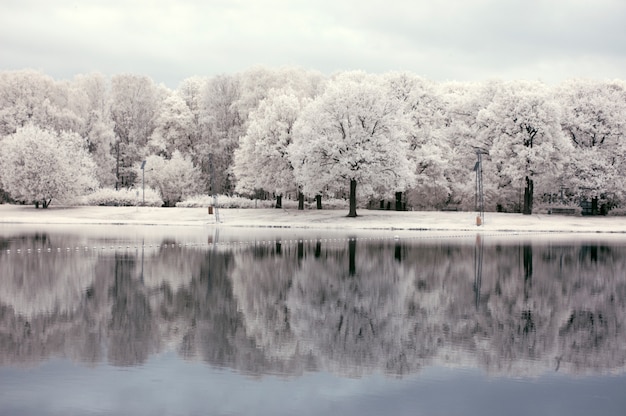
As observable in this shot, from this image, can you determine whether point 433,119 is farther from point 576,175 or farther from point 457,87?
point 457,87

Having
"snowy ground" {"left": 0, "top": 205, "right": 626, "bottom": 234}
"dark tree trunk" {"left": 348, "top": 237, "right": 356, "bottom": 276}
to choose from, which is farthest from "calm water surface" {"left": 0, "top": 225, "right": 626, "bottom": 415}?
"snowy ground" {"left": 0, "top": 205, "right": 626, "bottom": 234}

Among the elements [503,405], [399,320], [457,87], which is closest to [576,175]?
[457,87]

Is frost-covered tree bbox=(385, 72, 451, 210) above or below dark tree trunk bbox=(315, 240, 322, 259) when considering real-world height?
above

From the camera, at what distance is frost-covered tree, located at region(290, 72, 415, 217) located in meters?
62.1

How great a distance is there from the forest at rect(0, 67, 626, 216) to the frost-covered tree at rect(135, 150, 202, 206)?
142mm

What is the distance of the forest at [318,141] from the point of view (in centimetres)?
6444

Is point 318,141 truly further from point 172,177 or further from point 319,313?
point 319,313

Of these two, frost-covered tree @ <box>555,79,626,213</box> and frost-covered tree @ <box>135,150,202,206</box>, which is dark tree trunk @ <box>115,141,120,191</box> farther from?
Answer: frost-covered tree @ <box>555,79,626,213</box>

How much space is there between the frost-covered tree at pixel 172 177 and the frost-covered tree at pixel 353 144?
24162 millimetres

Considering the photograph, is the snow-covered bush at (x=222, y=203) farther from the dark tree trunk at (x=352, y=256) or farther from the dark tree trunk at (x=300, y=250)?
the dark tree trunk at (x=300, y=250)

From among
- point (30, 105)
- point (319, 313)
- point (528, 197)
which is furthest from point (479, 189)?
point (319, 313)

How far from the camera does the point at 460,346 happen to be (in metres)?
13.6

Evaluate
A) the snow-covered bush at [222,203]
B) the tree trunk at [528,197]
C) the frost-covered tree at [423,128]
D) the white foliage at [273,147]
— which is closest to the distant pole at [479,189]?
the frost-covered tree at [423,128]

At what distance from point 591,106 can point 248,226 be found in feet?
115
